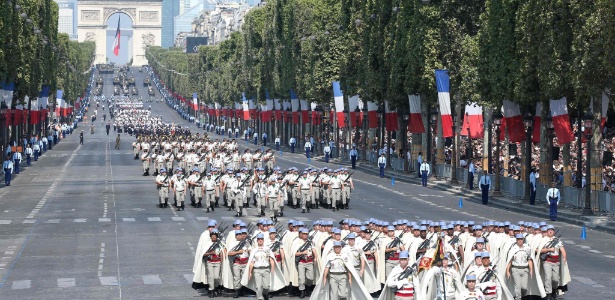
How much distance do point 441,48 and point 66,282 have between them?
49.2m

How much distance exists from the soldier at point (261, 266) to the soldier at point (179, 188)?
28445 millimetres

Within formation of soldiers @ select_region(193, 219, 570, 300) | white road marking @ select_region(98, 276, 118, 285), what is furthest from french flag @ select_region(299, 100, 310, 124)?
formation of soldiers @ select_region(193, 219, 570, 300)

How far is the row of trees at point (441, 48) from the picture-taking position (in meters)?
55.1

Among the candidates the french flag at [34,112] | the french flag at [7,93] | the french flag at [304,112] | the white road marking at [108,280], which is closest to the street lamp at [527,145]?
the white road marking at [108,280]

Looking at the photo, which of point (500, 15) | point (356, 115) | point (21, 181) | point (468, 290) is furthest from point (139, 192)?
point (468, 290)

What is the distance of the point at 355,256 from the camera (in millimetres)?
29938

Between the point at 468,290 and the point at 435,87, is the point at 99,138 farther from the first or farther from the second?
the point at 468,290

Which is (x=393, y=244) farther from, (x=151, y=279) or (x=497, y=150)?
(x=497, y=150)

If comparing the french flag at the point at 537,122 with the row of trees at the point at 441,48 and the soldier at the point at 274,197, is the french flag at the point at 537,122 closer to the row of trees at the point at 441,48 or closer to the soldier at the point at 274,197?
the row of trees at the point at 441,48

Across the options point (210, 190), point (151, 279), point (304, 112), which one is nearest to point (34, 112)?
point (304, 112)

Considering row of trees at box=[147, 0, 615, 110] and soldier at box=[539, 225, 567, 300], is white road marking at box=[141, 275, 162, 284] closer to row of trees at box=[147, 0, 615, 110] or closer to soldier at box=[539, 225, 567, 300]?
soldier at box=[539, 225, 567, 300]

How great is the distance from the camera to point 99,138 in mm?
159000

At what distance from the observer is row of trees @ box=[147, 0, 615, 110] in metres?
55.1

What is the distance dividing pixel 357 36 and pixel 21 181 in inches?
1299
